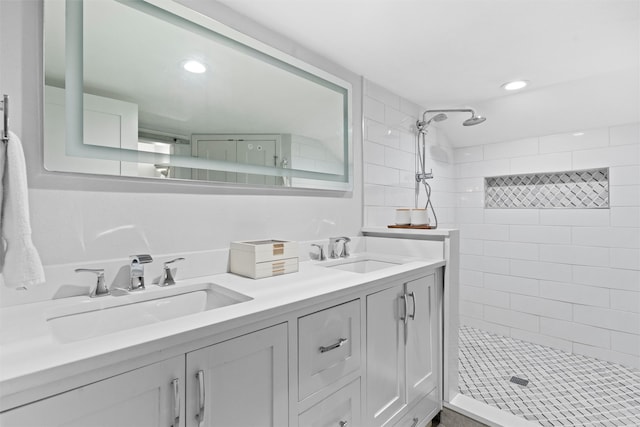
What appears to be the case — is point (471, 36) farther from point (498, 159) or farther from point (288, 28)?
point (498, 159)

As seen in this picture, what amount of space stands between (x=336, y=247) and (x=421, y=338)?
65 cm

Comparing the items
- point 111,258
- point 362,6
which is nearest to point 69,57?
point 111,258

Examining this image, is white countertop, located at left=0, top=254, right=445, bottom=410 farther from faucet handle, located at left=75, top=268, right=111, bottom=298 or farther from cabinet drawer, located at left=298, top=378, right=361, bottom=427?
cabinet drawer, located at left=298, top=378, right=361, bottom=427

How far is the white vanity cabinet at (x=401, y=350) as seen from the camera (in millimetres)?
1309

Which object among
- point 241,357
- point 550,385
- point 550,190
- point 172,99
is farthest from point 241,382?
point 550,190

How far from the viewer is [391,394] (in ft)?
4.58

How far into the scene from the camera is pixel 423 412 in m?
1.62

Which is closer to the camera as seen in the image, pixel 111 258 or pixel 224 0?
pixel 111 258

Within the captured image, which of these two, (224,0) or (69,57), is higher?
(224,0)

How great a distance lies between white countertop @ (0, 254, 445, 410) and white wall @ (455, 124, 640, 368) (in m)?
2.20

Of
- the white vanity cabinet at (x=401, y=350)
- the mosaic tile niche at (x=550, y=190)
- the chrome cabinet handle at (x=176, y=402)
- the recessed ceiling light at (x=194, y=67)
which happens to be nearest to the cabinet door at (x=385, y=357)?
the white vanity cabinet at (x=401, y=350)

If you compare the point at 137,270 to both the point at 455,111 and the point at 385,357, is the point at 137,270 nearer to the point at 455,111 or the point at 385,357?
the point at 385,357

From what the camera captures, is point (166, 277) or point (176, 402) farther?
point (166, 277)

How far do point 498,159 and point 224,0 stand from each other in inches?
101
